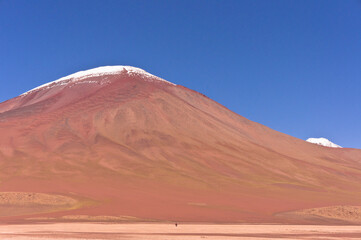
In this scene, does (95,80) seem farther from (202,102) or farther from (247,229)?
(247,229)

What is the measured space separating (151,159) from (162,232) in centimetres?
4880

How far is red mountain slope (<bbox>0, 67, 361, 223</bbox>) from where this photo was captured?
53406 mm

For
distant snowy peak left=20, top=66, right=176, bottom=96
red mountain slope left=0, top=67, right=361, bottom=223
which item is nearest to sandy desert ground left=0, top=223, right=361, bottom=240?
red mountain slope left=0, top=67, right=361, bottom=223

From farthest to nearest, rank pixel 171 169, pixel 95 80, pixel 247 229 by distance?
pixel 95 80 < pixel 171 169 < pixel 247 229

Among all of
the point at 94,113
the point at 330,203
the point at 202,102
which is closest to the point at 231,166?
the point at 330,203

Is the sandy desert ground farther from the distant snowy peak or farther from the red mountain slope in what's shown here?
the distant snowy peak

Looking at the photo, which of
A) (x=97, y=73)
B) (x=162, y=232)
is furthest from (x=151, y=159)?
(x=97, y=73)

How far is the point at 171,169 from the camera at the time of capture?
254 ft

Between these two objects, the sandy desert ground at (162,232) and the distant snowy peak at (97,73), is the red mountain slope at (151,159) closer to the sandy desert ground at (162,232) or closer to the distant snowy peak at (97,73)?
the distant snowy peak at (97,73)

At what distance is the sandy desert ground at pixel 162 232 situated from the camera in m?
29.8

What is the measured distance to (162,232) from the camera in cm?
3331

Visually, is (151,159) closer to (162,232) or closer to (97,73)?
(162,232)

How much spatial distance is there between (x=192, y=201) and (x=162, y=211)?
880cm

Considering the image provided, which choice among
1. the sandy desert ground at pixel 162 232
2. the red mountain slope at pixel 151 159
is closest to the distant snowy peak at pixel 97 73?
the red mountain slope at pixel 151 159
